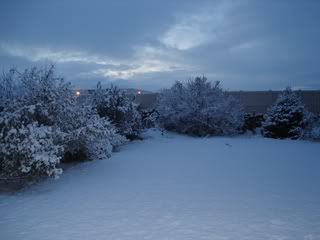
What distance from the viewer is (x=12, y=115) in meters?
8.90

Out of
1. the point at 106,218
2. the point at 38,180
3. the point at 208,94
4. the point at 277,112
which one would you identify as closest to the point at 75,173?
the point at 38,180

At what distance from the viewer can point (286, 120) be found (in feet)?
61.2

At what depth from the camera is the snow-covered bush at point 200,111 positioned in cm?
1848

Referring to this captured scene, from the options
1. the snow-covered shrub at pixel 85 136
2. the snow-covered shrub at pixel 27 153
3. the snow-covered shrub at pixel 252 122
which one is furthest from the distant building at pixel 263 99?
the snow-covered shrub at pixel 27 153

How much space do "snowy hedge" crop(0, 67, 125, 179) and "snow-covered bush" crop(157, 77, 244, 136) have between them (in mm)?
7360

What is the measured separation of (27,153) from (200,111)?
1155 centimetres

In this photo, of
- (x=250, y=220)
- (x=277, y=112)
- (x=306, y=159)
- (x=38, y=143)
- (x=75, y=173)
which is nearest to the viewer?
(x=250, y=220)

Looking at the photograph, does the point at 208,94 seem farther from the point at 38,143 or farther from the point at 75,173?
the point at 38,143

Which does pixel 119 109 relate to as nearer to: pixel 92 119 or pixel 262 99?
pixel 92 119

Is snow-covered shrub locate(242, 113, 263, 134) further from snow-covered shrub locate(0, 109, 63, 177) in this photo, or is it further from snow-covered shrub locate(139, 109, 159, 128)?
snow-covered shrub locate(0, 109, 63, 177)

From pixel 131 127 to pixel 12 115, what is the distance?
791cm

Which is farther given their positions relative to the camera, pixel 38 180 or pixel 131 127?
pixel 131 127

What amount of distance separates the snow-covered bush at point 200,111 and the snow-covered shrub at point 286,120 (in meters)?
1.51

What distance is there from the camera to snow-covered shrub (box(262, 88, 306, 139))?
1861 cm
